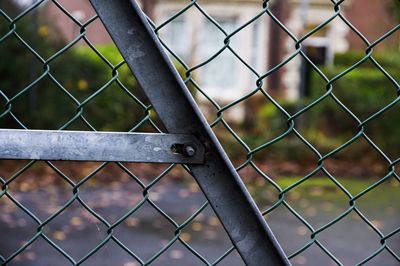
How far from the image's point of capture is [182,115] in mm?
1358

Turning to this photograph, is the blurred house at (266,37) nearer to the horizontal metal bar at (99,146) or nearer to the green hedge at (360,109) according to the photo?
the green hedge at (360,109)

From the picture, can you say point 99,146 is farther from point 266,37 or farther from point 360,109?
point 266,37

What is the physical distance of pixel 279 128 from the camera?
13641mm

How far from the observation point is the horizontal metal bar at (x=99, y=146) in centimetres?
133

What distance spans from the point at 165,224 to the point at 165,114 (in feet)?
19.7

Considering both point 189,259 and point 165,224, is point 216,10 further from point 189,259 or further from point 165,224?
point 189,259

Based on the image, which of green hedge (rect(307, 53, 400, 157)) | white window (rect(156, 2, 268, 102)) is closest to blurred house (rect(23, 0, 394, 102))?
white window (rect(156, 2, 268, 102))

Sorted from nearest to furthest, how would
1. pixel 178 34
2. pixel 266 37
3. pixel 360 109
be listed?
pixel 360 109, pixel 266 37, pixel 178 34

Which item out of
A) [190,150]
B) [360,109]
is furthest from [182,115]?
[360,109]

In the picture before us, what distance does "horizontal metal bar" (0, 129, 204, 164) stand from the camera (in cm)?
133

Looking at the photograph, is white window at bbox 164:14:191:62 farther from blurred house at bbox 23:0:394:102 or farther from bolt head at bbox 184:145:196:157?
bolt head at bbox 184:145:196:157

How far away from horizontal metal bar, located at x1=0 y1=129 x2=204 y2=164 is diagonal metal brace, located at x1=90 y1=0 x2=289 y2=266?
24mm

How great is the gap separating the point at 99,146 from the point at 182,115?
6.9 inches

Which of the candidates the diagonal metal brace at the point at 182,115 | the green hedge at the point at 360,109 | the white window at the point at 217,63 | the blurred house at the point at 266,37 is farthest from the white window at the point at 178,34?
the diagonal metal brace at the point at 182,115
